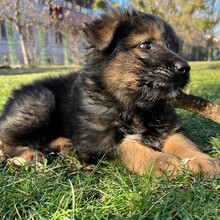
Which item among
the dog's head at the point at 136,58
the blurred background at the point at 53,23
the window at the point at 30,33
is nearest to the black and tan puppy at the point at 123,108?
the dog's head at the point at 136,58

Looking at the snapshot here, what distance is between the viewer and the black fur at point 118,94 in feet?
8.80

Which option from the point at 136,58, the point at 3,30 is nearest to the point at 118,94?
the point at 136,58

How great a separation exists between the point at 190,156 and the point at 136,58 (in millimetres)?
934

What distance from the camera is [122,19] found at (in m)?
3.05

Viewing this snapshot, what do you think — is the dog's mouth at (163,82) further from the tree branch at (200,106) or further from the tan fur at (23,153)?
the tan fur at (23,153)

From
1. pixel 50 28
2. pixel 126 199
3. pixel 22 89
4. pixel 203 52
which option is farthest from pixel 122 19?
pixel 203 52

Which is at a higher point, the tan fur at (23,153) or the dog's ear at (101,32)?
the dog's ear at (101,32)

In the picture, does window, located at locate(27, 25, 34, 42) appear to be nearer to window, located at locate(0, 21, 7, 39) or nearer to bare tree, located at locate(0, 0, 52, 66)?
bare tree, located at locate(0, 0, 52, 66)

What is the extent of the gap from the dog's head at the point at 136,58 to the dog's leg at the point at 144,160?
456mm

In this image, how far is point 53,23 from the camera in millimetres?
28297

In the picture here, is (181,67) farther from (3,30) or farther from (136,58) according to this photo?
(3,30)

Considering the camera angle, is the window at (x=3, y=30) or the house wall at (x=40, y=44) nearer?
the house wall at (x=40, y=44)

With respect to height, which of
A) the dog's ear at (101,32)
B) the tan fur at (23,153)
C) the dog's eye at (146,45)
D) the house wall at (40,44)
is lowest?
the house wall at (40,44)

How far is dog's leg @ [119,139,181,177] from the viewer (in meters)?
2.23
